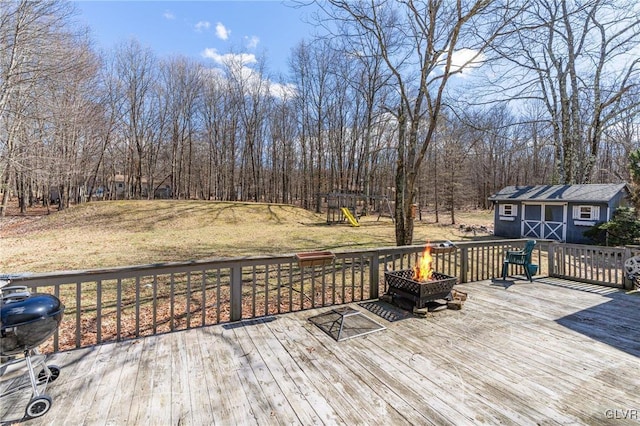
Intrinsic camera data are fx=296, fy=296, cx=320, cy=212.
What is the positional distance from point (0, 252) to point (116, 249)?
3.07 m

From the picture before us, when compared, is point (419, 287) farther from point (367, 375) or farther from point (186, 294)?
point (186, 294)

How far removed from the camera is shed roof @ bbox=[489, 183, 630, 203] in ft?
41.8

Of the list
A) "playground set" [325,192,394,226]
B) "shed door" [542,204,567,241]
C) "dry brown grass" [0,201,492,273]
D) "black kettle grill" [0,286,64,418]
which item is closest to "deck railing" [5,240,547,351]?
"black kettle grill" [0,286,64,418]

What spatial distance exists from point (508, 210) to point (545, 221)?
1829 mm

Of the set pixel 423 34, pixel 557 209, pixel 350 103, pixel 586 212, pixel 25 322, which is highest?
pixel 350 103

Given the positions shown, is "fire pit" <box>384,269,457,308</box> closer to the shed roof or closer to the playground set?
the shed roof

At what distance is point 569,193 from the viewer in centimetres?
1385

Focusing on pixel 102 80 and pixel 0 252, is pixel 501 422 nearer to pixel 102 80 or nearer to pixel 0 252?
pixel 0 252

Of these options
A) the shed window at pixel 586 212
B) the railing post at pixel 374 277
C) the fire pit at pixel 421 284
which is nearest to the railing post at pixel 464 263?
the fire pit at pixel 421 284

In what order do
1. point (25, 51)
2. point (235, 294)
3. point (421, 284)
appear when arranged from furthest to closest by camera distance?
point (25, 51) → point (421, 284) → point (235, 294)

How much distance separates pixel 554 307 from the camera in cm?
435

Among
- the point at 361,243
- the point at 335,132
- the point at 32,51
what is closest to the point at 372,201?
the point at 335,132

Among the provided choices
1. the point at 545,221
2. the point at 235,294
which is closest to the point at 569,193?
the point at 545,221

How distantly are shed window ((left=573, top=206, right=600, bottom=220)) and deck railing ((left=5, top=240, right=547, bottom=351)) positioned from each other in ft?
32.3
